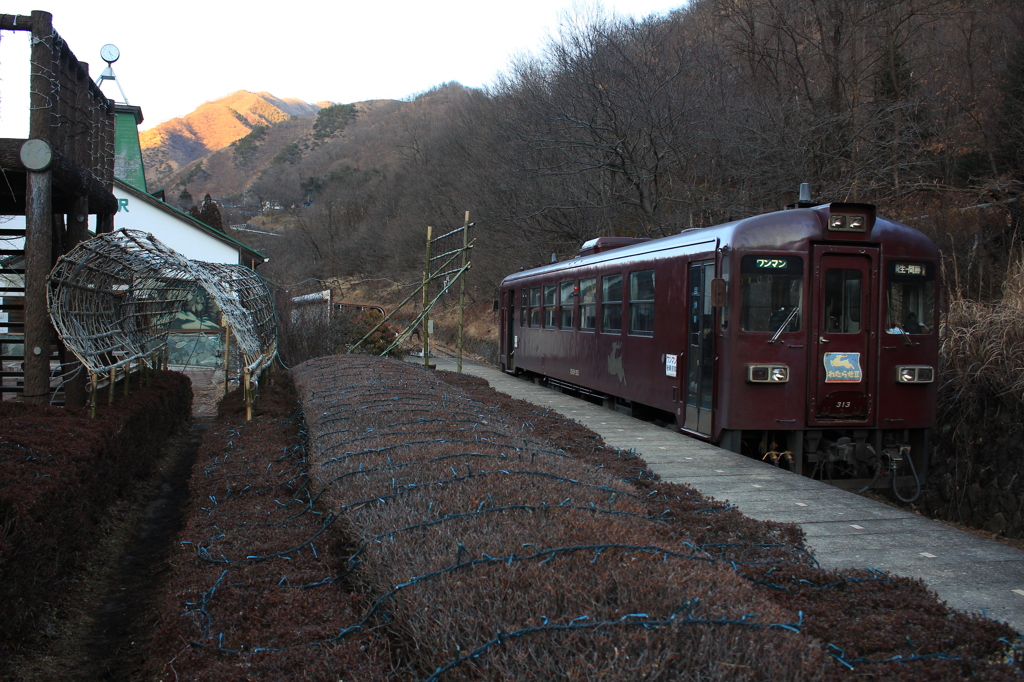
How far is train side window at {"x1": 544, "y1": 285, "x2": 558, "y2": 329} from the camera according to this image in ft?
52.2

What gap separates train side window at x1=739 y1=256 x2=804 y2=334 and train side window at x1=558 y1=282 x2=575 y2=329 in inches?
253

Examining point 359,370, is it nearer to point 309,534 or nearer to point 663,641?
point 309,534

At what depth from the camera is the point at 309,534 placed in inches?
198

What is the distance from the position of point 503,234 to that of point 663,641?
102 ft

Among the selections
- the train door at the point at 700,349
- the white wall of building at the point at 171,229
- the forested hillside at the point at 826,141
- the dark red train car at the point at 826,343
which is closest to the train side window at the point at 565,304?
the forested hillside at the point at 826,141

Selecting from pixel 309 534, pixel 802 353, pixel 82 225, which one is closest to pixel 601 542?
pixel 309 534

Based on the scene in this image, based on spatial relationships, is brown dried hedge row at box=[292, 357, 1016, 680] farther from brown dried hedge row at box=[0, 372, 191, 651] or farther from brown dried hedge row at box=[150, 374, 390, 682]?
brown dried hedge row at box=[0, 372, 191, 651]

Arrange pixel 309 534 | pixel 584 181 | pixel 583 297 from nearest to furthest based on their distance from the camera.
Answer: pixel 309 534, pixel 583 297, pixel 584 181

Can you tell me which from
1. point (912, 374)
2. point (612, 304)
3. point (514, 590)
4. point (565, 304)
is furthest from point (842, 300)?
point (565, 304)

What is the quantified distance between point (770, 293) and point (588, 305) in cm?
561

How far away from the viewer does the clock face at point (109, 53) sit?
19516mm

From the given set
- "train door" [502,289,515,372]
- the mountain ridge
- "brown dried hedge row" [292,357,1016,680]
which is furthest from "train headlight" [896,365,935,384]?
the mountain ridge

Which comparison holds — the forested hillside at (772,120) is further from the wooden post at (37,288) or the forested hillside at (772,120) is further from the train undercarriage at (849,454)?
the wooden post at (37,288)

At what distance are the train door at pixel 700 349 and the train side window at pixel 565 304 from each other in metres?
5.34
